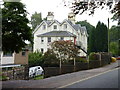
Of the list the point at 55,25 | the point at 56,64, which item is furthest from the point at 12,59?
the point at 56,64

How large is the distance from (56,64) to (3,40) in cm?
1408

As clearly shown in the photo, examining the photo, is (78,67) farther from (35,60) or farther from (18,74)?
(35,60)

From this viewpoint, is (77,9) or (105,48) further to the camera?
(105,48)

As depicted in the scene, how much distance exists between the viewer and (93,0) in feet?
28.3

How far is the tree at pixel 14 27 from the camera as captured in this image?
35.4 feet

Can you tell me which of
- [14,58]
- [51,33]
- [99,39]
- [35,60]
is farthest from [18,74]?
[99,39]

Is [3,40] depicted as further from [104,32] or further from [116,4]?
[104,32]

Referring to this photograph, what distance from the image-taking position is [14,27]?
10875 mm

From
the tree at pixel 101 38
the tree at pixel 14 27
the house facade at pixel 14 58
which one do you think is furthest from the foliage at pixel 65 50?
the tree at pixel 101 38

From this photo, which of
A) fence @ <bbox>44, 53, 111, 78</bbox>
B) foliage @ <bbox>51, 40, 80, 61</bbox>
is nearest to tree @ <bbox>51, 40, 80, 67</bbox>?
foliage @ <bbox>51, 40, 80, 61</bbox>

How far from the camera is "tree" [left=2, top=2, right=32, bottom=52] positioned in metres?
10.8

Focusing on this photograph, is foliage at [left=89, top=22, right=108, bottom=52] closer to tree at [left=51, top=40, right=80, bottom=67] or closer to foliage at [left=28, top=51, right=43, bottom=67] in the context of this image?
foliage at [left=28, top=51, right=43, bottom=67]

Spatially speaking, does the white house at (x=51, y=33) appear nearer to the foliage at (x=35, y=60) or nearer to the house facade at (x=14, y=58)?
the house facade at (x=14, y=58)

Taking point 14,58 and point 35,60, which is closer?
point 35,60
